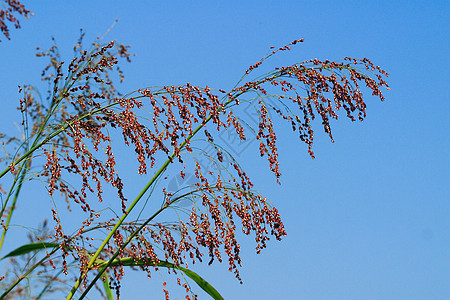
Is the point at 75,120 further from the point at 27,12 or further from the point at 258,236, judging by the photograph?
the point at 258,236

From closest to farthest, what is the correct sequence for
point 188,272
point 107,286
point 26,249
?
point 188,272 < point 107,286 < point 26,249

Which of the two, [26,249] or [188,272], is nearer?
[188,272]

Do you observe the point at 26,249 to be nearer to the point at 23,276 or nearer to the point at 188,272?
the point at 23,276

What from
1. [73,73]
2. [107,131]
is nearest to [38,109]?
[73,73]

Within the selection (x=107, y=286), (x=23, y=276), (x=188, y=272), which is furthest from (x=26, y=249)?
(x=188, y=272)

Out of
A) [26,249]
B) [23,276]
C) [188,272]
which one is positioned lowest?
[188,272]

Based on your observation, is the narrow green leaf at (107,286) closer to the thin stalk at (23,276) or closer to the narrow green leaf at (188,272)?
the narrow green leaf at (188,272)

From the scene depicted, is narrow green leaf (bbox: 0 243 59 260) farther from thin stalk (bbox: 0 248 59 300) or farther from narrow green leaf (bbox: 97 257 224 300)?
narrow green leaf (bbox: 97 257 224 300)

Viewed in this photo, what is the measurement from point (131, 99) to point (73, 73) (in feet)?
1.78

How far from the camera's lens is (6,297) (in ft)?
11.5

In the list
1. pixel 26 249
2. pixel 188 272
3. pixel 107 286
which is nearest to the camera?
pixel 188 272

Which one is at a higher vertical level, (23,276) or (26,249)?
(26,249)

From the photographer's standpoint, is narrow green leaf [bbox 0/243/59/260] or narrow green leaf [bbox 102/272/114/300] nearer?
narrow green leaf [bbox 102/272/114/300]

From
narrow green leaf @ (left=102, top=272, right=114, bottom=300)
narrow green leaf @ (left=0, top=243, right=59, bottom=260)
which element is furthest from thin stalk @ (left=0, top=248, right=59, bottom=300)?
narrow green leaf @ (left=102, top=272, right=114, bottom=300)
